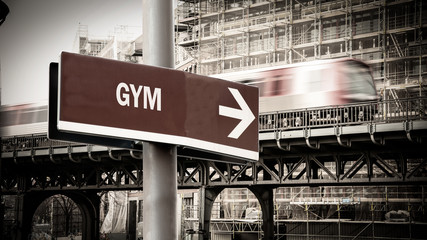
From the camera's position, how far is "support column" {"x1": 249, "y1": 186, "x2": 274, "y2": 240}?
31922 millimetres

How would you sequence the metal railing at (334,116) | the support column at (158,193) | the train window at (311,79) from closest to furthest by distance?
1. the support column at (158,193)
2. the metal railing at (334,116)
3. the train window at (311,79)

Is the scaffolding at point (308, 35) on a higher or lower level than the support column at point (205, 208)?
higher

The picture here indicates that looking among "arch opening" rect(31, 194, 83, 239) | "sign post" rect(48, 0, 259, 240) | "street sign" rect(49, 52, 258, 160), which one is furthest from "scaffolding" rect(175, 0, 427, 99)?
"sign post" rect(48, 0, 259, 240)

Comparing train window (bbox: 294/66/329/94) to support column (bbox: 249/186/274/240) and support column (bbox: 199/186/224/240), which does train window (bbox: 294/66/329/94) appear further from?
support column (bbox: 199/186/224/240)

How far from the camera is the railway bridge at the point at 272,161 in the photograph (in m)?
24.9

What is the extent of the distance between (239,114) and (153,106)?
527mm

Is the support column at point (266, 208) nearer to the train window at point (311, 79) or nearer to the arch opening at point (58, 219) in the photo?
the train window at point (311, 79)

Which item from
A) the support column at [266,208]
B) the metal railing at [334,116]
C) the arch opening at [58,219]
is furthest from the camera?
the arch opening at [58,219]

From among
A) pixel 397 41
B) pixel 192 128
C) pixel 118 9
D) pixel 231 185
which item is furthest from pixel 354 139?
pixel 192 128

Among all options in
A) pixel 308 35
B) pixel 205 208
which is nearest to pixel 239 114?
pixel 205 208

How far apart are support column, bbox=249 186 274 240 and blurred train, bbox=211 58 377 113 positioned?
225 inches

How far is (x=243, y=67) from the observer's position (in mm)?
49156

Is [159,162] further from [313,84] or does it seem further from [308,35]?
[308,35]

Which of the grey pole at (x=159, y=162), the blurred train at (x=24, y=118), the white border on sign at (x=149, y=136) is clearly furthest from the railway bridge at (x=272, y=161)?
the grey pole at (x=159, y=162)
